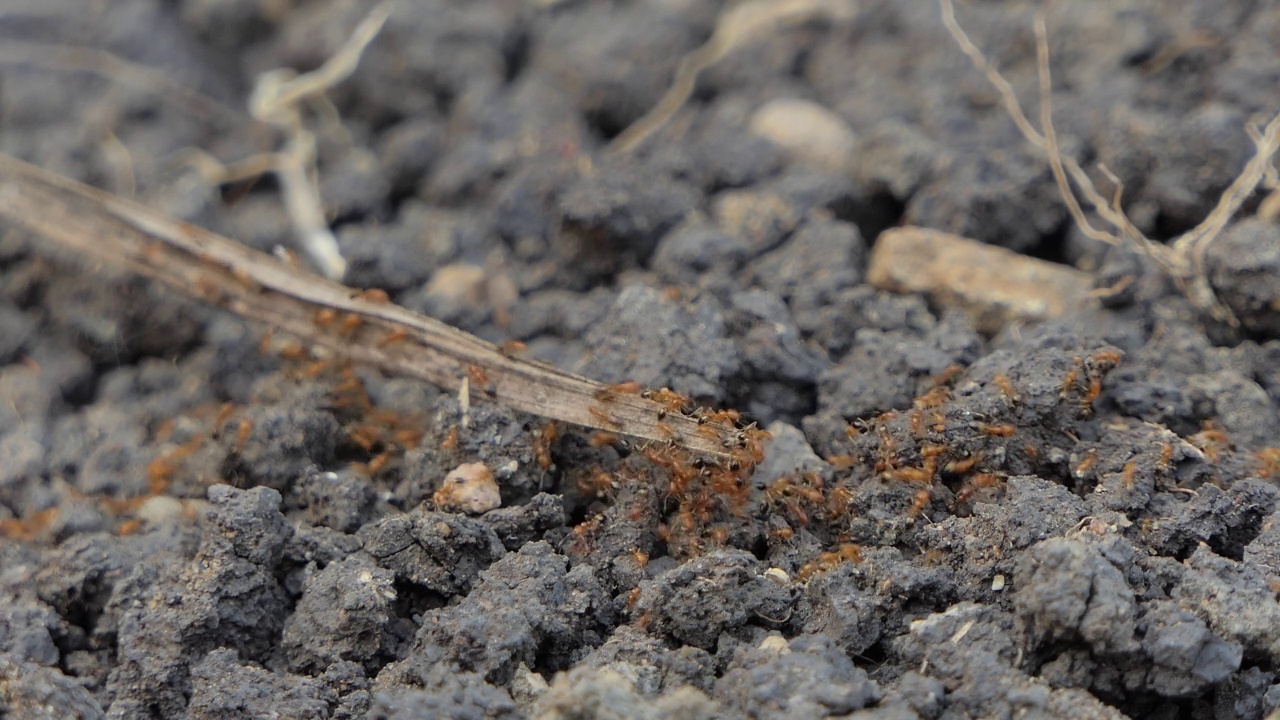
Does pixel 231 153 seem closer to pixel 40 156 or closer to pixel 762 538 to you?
pixel 40 156

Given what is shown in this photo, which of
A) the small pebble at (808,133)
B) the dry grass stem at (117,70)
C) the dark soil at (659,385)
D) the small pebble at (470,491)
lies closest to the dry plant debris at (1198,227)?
the dark soil at (659,385)

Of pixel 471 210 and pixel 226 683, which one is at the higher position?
pixel 471 210

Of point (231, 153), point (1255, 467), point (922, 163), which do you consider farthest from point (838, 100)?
point (231, 153)

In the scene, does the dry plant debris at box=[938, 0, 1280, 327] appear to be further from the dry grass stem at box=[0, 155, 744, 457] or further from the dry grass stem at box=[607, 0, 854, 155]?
the dry grass stem at box=[607, 0, 854, 155]

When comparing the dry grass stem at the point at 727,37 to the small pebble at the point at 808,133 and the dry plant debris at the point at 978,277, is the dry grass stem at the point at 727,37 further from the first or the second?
the dry plant debris at the point at 978,277

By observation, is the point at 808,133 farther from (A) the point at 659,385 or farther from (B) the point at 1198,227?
(A) the point at 659,385

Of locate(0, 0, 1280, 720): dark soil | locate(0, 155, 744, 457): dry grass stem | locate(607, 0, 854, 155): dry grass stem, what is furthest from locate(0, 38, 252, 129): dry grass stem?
locate(607, 0, 854, 155): dry grass stem
